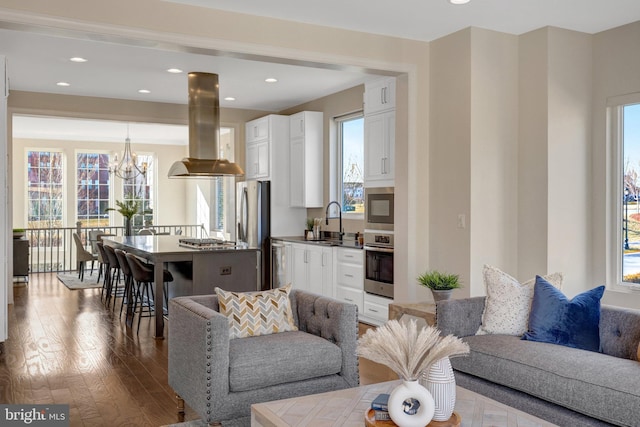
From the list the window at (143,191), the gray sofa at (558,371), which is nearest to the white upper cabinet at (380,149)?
the gray sofa at (558,371)

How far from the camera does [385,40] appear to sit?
5129mm

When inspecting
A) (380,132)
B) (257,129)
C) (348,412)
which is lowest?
(348,412)

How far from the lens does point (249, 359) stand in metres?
3.18

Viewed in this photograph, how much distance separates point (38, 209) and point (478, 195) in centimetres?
1020

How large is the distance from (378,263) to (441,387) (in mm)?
3748

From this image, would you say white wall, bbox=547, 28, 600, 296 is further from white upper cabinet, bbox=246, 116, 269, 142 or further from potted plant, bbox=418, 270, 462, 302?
white upper cabinet, bbox=246, 116, 269, 142

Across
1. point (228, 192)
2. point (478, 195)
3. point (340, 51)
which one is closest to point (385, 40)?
point (340, 51)

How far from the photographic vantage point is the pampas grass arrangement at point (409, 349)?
216cm

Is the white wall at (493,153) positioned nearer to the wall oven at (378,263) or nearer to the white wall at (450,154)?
the white wall at (450,154)

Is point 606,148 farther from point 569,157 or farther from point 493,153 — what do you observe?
point 493,153

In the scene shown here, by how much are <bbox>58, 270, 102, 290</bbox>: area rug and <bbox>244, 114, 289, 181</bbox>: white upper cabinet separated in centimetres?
327

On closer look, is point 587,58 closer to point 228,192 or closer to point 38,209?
point 228,192
